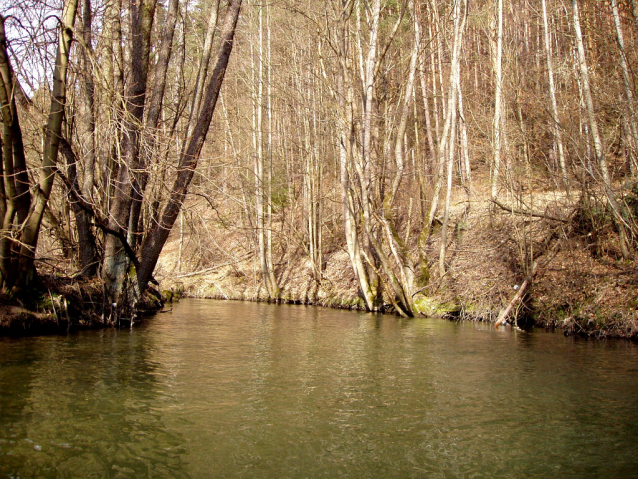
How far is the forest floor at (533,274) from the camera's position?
465 inches

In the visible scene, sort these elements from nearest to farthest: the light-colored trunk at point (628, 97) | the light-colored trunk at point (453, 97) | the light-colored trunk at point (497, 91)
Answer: the light-colored trunk at point (628, 97), the light-colored trunk at point (497, 91), the light-colored trunk at point (453, 97)

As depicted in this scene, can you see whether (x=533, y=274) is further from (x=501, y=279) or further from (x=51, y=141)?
(x=51, y=141)

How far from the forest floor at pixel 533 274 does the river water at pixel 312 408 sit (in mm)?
1691

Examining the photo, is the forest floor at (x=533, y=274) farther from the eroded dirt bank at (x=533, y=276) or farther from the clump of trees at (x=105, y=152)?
the clump of trees at (x=105, y=152)

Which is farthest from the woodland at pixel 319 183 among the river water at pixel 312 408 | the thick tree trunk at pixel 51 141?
the river water at pixel 312 408

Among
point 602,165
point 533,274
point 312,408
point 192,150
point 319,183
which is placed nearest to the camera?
point 312,408

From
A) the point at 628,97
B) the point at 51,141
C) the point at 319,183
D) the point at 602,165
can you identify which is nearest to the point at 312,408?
the point at 51,141

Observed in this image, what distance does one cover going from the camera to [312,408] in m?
5.83

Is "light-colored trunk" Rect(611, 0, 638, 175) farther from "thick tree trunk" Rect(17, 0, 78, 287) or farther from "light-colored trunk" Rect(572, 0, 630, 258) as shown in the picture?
"thick tree trunk" Rect(17, 0, 78, 287)

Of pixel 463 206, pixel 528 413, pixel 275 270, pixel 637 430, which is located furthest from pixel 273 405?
pixel 275 270

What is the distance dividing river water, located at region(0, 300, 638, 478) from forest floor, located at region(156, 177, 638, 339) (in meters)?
1.69

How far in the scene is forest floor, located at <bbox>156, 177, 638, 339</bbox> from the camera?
11808 mm

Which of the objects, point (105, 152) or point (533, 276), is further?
point (533, 276)

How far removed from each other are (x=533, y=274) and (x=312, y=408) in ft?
30.7
